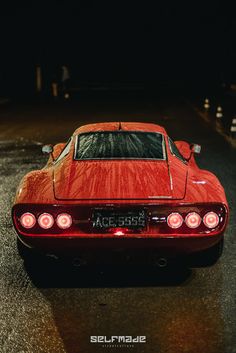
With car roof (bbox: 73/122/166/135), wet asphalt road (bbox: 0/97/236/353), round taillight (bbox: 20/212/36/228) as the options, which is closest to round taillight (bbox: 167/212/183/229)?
wet asphalt road (bbox: 0/97/236/353)

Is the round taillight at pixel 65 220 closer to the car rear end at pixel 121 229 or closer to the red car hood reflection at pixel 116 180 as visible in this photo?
the car rear end at pixel 121 229

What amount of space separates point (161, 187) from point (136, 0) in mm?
101141

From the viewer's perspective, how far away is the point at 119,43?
93.1m

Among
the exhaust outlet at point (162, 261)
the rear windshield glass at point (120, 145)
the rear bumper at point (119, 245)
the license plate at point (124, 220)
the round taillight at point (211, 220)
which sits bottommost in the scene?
the exhaust outlet at point (162, 261)

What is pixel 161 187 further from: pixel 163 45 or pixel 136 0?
pixel 136 0

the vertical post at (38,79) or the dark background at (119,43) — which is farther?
the dark background at (119,43)

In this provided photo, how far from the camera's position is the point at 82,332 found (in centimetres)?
423

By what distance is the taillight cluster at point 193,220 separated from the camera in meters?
4.78

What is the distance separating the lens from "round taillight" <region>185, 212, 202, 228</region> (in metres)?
4.80

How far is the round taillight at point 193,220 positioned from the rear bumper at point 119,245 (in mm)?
99

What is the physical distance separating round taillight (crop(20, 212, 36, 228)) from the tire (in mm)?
1412

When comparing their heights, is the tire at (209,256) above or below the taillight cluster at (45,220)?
below

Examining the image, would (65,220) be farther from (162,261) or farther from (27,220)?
(162,261)

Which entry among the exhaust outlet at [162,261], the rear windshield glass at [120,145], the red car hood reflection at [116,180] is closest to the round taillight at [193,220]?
the red car hood reflection at [116,180]
